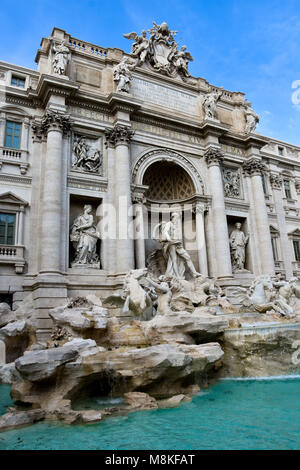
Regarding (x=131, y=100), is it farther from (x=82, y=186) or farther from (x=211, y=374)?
(x=211, y=374)

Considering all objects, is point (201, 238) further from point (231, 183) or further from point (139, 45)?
point (139, 45)

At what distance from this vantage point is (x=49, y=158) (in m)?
15.0

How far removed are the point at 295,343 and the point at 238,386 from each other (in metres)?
2.38

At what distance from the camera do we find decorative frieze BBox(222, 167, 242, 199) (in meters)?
20.6

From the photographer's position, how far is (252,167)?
21266mm

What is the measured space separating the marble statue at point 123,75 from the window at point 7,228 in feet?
26.6

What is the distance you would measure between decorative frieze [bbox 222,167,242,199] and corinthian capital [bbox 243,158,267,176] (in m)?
0.57

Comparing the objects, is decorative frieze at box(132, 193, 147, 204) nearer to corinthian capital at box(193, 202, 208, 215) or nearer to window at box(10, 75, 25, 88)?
corinthian capital at box(193, 202, 208, 215)

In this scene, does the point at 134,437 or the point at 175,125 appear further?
the point at 175,125

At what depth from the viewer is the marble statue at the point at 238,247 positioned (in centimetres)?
1973

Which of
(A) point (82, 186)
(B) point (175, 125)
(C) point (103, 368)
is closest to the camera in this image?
(C) point (103, 368)
